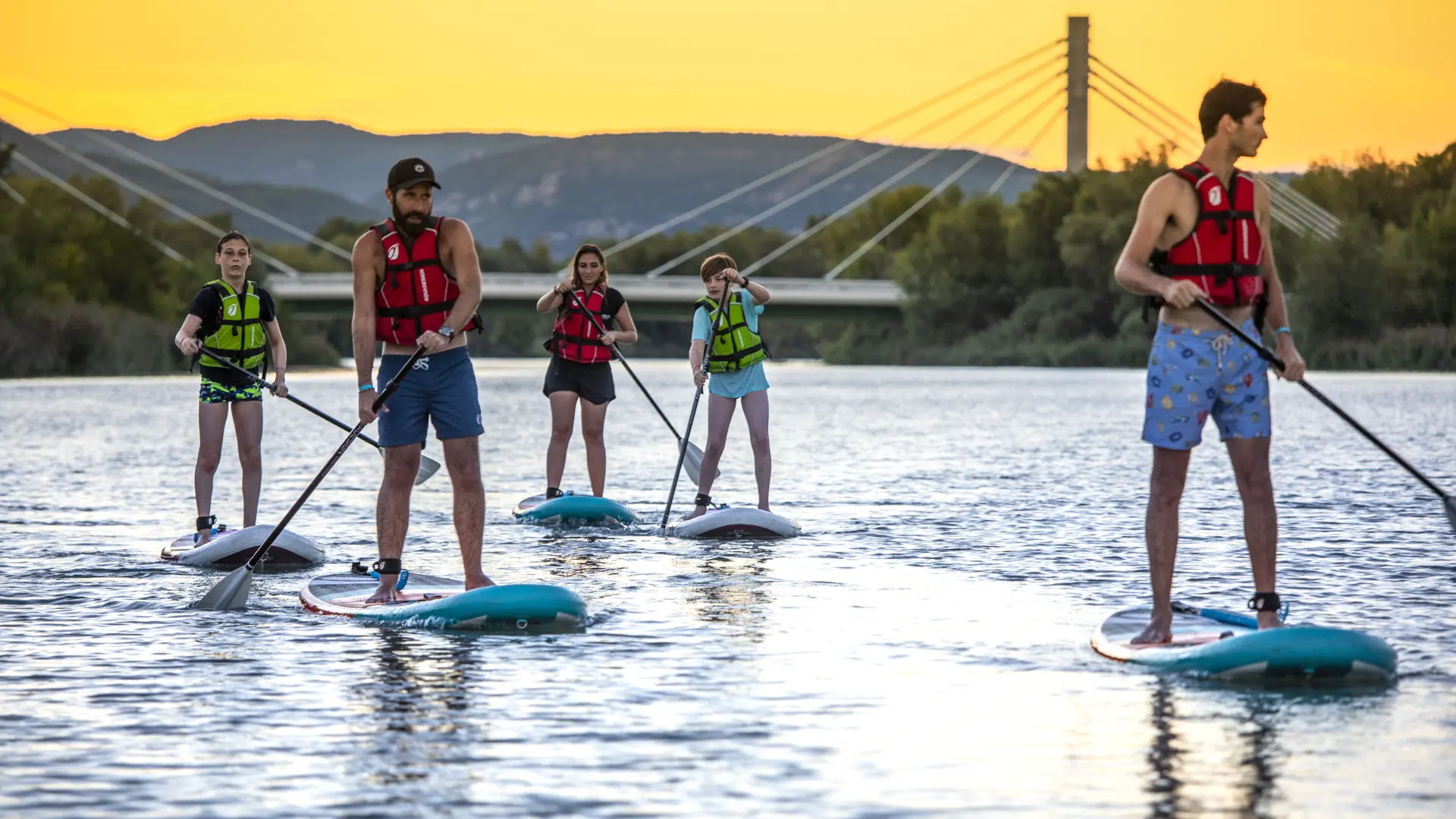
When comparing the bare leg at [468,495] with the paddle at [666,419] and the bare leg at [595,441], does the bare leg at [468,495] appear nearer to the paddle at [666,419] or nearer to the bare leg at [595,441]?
the paddle at [666,419]

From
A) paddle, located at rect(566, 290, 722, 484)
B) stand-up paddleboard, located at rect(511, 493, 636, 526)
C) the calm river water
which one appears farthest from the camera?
paddle, located at rect(566, 290, 722, 484)

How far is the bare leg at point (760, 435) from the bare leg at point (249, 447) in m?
3.00

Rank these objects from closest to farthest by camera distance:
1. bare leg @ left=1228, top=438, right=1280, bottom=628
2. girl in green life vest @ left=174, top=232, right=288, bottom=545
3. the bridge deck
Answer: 1. bare leg @ left=1228, top=438, right=1280, bottom=628
2. girl in green life vest @ left=174, top=232, right=288, bottom=545
3. the bridge deck

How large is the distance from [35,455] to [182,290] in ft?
189

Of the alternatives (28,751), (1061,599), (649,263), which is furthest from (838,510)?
(649,263)

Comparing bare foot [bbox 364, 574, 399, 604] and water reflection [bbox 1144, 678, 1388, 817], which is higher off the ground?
bare foot [bbox 364, 574, 399, 604]

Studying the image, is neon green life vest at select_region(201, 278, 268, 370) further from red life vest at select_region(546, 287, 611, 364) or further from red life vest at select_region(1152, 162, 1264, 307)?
red life vest at select_region(1152, 162, 1264, 307)

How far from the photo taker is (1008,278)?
97250 mm

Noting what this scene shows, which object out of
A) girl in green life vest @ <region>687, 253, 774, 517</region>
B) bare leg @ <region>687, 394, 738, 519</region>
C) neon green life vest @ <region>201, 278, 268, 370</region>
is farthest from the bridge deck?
neon green life vest @ <region>201, 278, 268, 370</region>

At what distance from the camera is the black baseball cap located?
26.8 ft

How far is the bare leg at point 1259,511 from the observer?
723cm

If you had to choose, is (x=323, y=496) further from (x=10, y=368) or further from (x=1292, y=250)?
(x=1292, y=250)

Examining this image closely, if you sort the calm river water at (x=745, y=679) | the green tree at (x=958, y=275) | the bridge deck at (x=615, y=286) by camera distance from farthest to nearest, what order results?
the green tree at (x=958, y=275) < the bridge deck at (x=615, y=286) < the calm river water at (x=745, y=679)

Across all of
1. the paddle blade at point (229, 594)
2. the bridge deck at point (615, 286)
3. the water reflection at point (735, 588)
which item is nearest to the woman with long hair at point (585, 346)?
the water reflection at point (735, 588)
